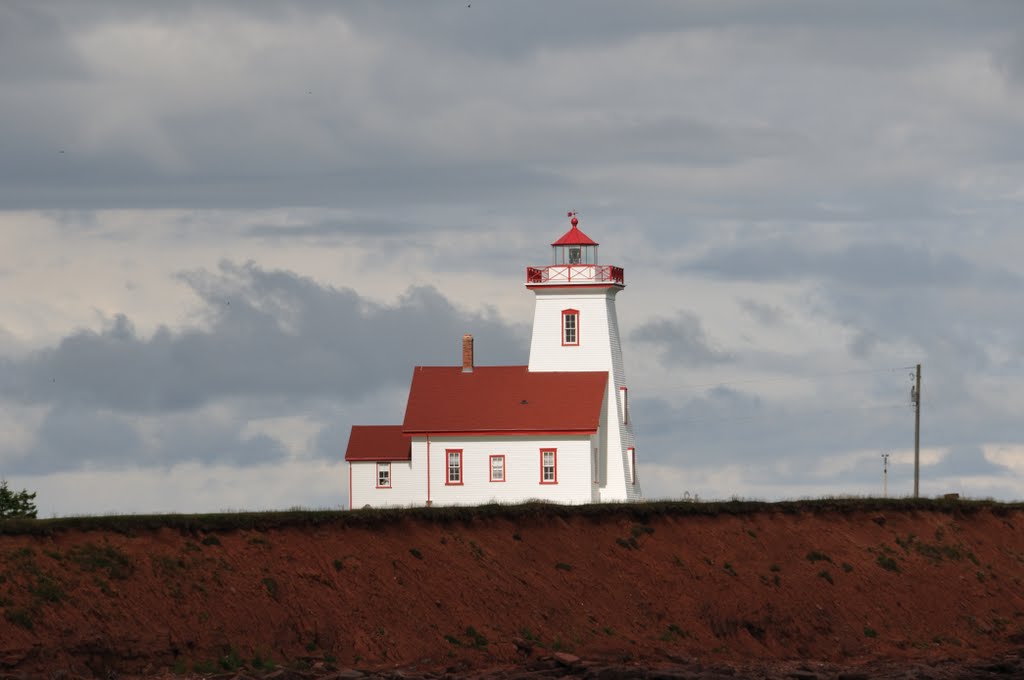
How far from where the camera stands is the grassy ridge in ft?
127

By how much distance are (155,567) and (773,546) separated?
17.6 meters

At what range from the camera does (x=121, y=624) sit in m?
36.0

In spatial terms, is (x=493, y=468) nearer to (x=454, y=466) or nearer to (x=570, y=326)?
(x=454, y=466)

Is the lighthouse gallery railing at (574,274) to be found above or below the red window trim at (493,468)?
above

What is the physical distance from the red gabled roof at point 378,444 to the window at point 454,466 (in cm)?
166

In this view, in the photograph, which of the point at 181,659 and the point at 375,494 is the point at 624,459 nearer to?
the point at 375,494

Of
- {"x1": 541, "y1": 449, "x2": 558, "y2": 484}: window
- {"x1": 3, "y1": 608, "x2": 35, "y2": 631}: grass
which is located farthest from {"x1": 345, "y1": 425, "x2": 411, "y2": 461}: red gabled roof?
{"x1": 3, "y1": 608, "x2": 35, "y2": 631}: grass

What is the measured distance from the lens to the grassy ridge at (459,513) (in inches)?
1518

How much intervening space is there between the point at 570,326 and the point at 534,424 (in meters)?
4.57

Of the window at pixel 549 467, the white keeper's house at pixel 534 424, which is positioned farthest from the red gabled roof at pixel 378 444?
the window at pixel 549 467

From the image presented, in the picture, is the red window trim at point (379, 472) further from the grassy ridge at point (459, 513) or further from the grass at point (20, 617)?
the grass at point (20, 617)

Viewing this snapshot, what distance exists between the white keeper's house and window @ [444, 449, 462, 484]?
4 centimetres

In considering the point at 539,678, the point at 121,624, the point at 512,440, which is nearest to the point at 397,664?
the point at 539,678

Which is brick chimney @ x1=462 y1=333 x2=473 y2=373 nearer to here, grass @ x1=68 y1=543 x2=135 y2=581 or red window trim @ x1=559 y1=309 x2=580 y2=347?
red window trim @ x1=559 y1=309 x2=580 y2=347
